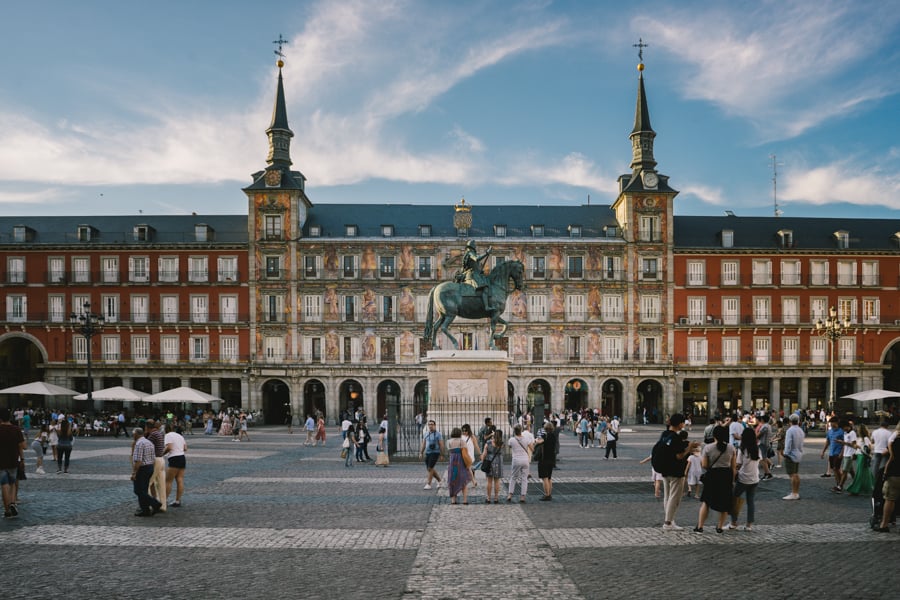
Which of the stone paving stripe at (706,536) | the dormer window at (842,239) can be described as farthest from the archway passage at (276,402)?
the stone paving stripe at (706,536)

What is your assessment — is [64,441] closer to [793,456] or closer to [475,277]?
[475,277]

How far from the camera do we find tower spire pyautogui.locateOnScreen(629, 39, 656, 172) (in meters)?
53.8

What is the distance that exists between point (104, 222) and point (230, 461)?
39.2m

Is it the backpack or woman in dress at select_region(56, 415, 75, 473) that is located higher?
the backpack

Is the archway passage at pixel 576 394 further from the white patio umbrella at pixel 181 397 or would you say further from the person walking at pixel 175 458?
the person walking at pixel 175 458

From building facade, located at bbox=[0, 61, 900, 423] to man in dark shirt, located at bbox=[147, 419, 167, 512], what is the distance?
37.3 metres

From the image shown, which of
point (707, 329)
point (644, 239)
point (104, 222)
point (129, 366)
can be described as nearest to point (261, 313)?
point (129, 366)

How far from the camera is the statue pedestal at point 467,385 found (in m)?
22.2

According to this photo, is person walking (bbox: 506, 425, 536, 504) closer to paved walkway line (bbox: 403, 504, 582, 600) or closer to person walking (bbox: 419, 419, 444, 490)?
paved walkway line (bbox: 403, 504, 582, 600)

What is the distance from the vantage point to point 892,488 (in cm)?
1012

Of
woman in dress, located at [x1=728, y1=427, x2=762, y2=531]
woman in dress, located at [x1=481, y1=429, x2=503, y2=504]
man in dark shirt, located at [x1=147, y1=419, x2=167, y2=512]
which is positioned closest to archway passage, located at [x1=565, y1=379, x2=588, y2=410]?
woman in dress, located at [x1=481, y1=429, x2=503, y2=504]

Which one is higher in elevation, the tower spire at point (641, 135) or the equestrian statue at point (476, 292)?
the tower spire at point (641, 135)

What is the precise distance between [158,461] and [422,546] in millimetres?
5455

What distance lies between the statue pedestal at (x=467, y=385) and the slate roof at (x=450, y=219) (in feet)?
101
